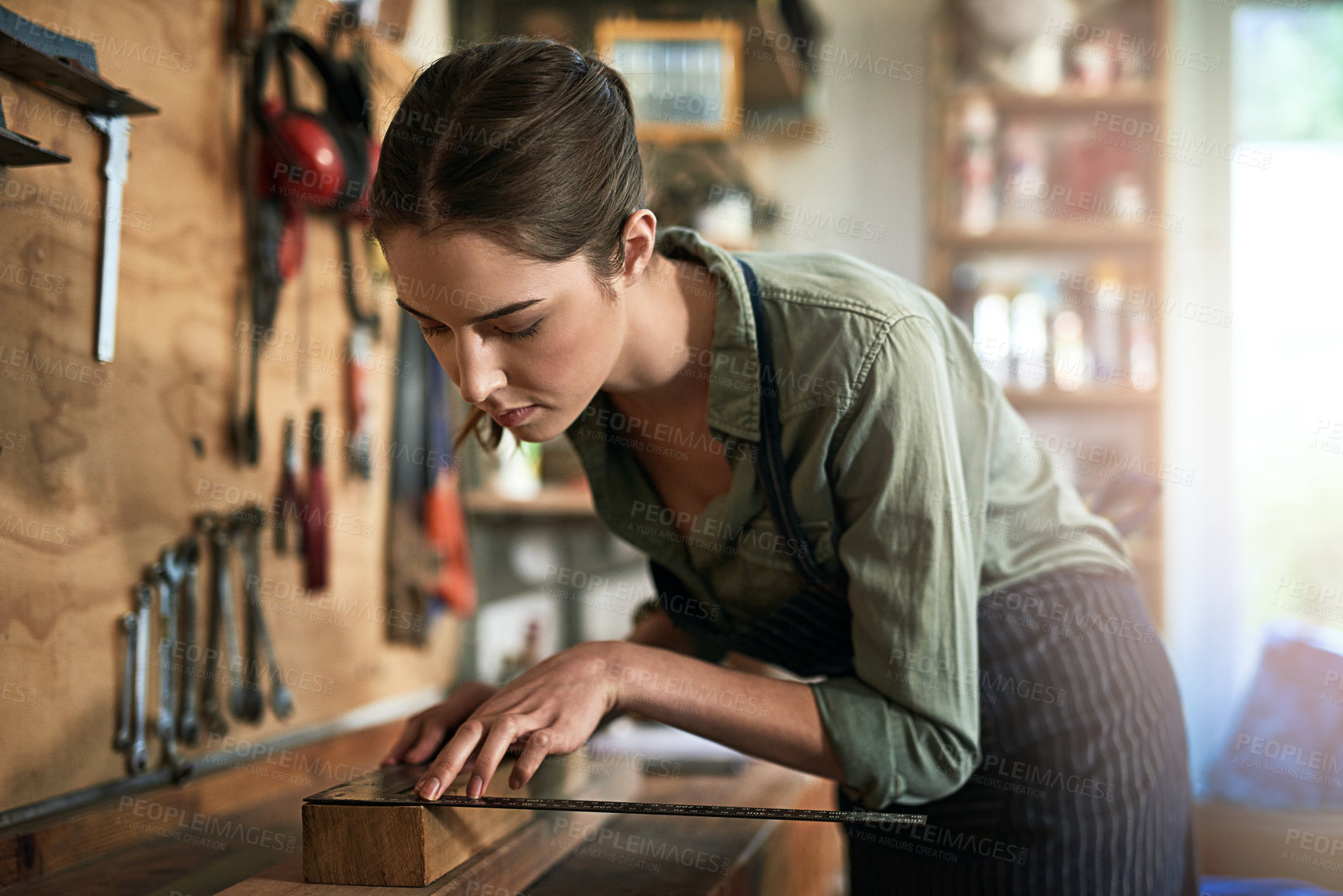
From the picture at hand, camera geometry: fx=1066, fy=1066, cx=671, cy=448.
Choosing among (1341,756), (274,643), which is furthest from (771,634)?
(1341,756)

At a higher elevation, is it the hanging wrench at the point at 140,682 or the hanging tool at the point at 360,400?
the hanging tool at the point at 360,400

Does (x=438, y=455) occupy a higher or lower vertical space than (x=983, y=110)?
lower

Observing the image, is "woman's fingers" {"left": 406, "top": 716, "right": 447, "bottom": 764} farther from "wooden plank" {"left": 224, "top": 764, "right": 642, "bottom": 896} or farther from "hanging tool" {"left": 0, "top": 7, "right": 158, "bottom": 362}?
"hanging tool" {"left": 0, "top": 7, "right": 158, "bottom": 362}

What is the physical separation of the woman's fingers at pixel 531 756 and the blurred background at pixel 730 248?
49cm

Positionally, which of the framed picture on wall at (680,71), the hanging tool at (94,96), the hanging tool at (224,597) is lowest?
the hanging tool at (224,597)

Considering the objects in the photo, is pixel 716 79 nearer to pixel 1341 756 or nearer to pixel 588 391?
pixel 588 391

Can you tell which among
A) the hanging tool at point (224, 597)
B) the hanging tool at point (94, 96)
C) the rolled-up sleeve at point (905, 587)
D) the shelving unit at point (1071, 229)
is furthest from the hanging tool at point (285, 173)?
the shelving unit at point (1071, 229)

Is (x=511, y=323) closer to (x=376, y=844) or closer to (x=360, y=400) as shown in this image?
(x=376, y=844)

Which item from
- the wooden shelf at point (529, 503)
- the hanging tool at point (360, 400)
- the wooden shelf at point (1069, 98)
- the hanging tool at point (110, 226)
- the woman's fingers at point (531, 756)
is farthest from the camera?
the wooden shelf at point (1069, 98)

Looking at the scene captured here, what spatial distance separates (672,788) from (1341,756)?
158 centimetres

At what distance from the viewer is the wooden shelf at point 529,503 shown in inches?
81.9

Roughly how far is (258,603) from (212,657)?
9 cm

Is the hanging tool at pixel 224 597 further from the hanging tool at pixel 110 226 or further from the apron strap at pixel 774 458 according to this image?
the apron strap at pixel 774 458

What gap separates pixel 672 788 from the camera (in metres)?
1.31
